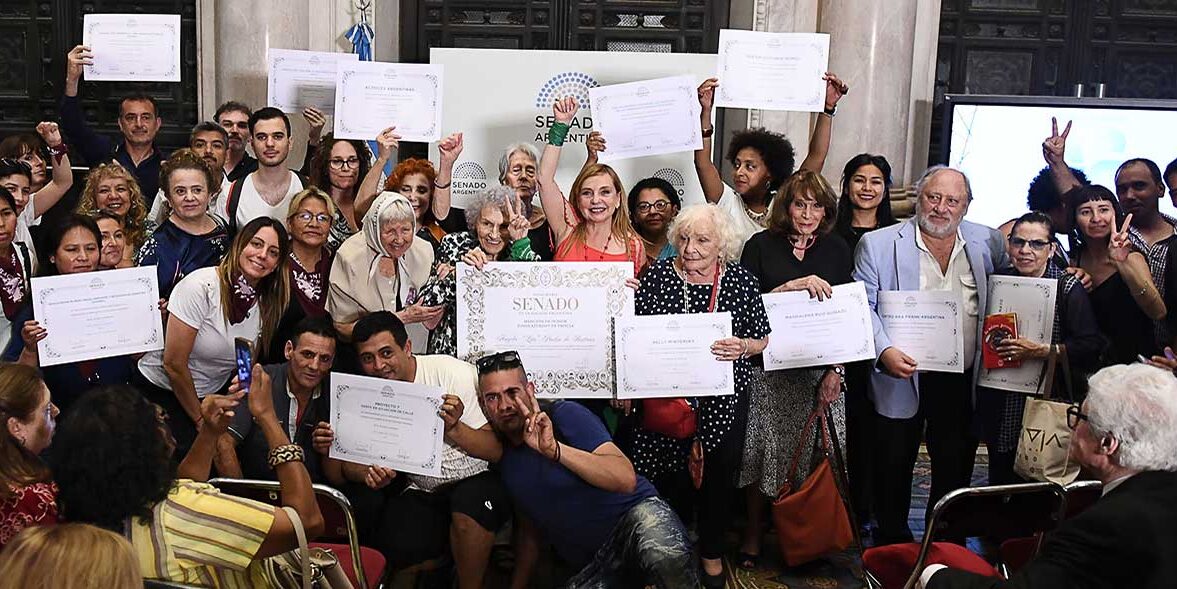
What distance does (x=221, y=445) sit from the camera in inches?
170

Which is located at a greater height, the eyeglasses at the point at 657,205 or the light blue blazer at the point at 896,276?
the eyeglasses at the point at 657,205

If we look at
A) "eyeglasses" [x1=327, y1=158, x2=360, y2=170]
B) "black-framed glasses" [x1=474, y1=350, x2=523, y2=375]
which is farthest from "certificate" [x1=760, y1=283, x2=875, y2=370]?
"eyeglasses" [x1=327, y1=158, x2=360, y2=170]

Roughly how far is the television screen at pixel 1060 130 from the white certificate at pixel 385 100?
3660 millimetres

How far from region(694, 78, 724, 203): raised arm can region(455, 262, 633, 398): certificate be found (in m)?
1.24

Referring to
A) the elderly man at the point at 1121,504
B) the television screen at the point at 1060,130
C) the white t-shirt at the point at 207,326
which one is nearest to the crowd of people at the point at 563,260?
the white t-shirt at the point at 207,326

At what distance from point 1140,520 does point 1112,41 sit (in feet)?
21.8

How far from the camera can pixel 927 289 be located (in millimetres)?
5023

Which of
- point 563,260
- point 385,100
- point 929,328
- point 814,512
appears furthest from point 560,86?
point 814,512

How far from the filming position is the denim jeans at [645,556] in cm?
399

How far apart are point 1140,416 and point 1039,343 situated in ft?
6.38

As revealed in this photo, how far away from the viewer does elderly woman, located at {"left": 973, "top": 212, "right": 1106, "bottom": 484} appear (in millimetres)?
4895

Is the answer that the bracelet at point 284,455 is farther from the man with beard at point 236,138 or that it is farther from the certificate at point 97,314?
the man with beard at point 236,138

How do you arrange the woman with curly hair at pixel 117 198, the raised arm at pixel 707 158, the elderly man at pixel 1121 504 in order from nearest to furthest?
1. the elderly man at pixel 1121 504
2. the woman with curly hair at pixel 117 198
3. the raised arm at pixel 707 158

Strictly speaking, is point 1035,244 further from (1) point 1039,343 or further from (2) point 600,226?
(2) point 600,226
